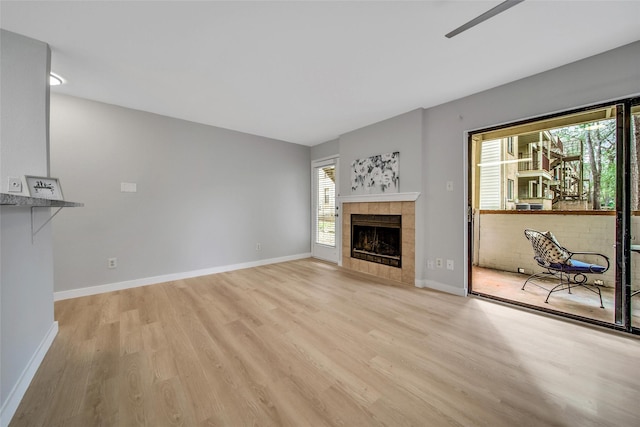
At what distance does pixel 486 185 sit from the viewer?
4.70 meters

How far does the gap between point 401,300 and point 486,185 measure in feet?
11.3

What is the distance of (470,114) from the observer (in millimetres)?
2852

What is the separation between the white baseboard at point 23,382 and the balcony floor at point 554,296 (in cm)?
399

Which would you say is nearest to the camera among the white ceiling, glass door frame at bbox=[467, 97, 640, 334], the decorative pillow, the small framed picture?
the white ceiling

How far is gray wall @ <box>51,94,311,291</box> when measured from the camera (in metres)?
2.85

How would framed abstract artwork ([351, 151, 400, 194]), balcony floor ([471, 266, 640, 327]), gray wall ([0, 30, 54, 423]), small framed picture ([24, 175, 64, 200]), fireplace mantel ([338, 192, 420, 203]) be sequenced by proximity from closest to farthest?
gray wall ([0, 30, 54, 423])
small framed picture ([24, 175, 64, 200])
balcony floor ([471, 266, 640, 327])
fireplace mantel ([338, 192, 420, 203])
framed abstract artwork ([351, 151, 400, 194])

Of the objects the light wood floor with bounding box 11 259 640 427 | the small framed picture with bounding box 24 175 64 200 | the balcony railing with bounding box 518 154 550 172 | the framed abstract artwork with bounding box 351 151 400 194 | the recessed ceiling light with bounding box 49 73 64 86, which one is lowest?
the light wood floor with bounding box 11 259 640 427

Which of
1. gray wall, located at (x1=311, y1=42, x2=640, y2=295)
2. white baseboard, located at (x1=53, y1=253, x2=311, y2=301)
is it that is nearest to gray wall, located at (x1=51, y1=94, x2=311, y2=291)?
white baseboard, located at (x1=53, y1=253, x2=311, y2=301)

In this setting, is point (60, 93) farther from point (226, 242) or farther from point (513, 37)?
point (513, 37)

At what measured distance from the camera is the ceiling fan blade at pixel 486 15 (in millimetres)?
1400

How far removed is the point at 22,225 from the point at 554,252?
16.3ft

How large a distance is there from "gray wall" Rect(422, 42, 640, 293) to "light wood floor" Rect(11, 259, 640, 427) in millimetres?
782

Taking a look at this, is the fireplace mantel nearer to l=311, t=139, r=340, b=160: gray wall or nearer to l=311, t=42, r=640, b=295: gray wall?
l=311, t=42, r=640, b=295: gray wall

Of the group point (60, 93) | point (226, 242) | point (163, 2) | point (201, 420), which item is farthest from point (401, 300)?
point (60, 93)
